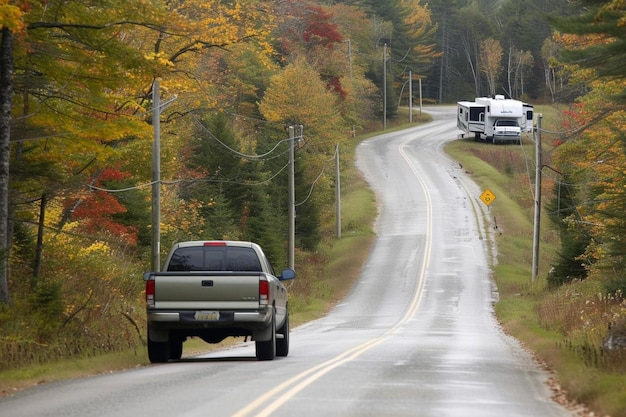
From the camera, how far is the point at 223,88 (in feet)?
249

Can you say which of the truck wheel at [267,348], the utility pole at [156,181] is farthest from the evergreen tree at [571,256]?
the truck wheel at [267,348]

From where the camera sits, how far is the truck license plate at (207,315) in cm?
1794

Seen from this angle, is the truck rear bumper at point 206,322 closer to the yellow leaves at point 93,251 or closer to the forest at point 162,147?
the forest at point 162,147

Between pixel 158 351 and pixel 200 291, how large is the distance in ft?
5.40

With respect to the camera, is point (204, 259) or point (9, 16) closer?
point (9, 16)

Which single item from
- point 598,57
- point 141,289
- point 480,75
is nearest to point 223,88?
point 141,289

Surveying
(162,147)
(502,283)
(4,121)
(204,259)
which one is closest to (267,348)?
(204,259)

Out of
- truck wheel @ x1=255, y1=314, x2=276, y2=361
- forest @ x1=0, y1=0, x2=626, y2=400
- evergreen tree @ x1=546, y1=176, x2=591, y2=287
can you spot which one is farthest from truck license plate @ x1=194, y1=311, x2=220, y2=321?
evergreen tree @ x1=546, y1=176, x2=591, y2=287

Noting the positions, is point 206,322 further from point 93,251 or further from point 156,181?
point 156,181

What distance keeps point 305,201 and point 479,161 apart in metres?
35.2

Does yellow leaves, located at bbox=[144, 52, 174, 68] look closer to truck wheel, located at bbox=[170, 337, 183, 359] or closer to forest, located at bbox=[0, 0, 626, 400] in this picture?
forest, located at bbox=[0, 0, 626, 400]

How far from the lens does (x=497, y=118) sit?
3893 inches

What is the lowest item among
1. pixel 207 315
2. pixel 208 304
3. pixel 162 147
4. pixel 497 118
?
pixel 207 315

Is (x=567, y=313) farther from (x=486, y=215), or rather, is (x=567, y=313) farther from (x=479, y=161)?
(x=479, y=161)
